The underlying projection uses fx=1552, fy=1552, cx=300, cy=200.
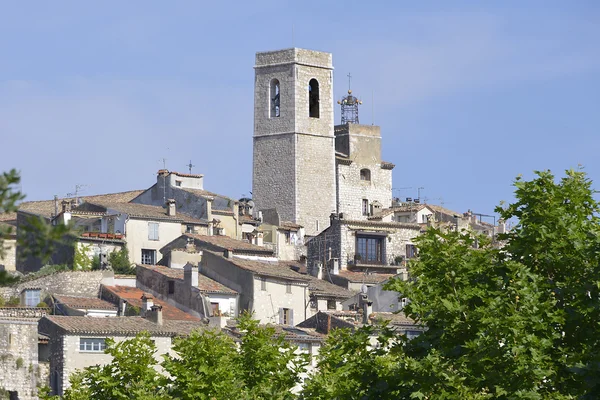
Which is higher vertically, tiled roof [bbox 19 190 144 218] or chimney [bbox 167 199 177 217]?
tiled roof [bbox 19 190 144 218]

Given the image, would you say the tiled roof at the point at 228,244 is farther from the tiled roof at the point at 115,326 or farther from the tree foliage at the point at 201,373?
the tree foliage at the point at 201,373

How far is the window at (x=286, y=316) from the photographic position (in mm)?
64438

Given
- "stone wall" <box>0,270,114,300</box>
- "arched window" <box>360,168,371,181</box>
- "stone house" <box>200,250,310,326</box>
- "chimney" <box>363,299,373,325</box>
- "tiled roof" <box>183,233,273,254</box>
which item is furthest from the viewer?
"arched window" <box>360,168,371,181</box>

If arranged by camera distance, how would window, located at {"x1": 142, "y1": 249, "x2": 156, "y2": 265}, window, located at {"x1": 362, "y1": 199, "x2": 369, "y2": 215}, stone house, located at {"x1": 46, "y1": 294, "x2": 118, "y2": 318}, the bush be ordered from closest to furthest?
stone house, located at {"x1": 46, "y1": 294, "x2": 118, "y2": 318} → the bush → window, located at {"x1": 142, "y1": 249, "x2": 156, "y2": 265} → window, located at {"x1": 362, "y1": 199, "x2": 369, "y2": 215}

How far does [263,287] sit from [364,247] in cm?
1627

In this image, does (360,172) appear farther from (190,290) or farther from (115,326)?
(115,326)

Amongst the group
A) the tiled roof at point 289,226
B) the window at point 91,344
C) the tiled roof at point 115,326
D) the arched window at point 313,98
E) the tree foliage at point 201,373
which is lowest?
the tree foliage at point 201,373

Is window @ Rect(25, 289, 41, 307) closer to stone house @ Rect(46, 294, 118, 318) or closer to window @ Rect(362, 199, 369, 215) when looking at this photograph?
stone house @ Rect(46, 294, 118, 318)

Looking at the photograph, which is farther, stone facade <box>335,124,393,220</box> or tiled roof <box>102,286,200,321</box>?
stone facade <box>335,124,393,220</box>

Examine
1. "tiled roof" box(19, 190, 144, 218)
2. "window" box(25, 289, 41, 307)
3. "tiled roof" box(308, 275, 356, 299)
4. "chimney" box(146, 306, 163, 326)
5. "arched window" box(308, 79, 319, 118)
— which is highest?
"arched window" box(308, 79, 319, 118)

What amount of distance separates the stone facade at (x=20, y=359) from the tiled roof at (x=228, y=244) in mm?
16286

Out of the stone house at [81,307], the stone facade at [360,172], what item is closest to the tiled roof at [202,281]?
the stone house at [81,307]

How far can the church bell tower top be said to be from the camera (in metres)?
94.7

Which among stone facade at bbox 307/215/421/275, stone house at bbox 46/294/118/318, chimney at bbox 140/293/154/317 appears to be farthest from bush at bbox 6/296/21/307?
stone facade at bbox 307/215/421/275
